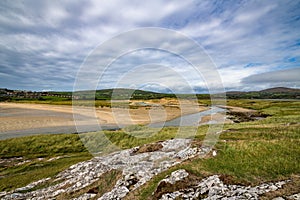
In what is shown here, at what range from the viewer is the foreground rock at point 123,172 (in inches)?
728

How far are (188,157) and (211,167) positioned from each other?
369 centimetres

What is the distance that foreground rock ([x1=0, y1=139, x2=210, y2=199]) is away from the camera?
60.7 ft

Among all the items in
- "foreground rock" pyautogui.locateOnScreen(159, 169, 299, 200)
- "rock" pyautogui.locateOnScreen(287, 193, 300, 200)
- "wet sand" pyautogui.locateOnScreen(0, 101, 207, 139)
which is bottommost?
"wet sand" pyautogui.locateOnScreen(0, 101, 207, 139)

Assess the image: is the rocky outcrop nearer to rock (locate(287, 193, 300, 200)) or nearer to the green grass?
rock (locate(287, 193, 300, 200))

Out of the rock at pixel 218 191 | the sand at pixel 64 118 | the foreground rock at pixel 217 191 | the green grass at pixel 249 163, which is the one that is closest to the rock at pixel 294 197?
the foreground rock at pixel 217 191

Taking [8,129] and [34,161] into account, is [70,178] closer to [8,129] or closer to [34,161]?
[34,161]

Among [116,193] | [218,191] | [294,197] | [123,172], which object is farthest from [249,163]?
[123,172]

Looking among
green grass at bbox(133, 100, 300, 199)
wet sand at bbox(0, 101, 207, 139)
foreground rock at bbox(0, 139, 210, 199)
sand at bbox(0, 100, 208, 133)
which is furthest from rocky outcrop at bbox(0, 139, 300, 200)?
sand at bbox(0, 100, 208, 133)

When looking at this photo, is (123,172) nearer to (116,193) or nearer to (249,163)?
(116,193)

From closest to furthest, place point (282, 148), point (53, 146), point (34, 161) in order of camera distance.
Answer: point (282, 148)
point (34, 161)
point (53, 146)

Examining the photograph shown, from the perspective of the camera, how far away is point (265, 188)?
12633 millimetres

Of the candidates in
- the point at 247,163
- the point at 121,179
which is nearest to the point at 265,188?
the point at 247,163

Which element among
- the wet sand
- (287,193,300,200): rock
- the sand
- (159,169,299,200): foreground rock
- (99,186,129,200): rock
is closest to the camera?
(287,193,300,200): rock

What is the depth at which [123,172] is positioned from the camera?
66.3ft
